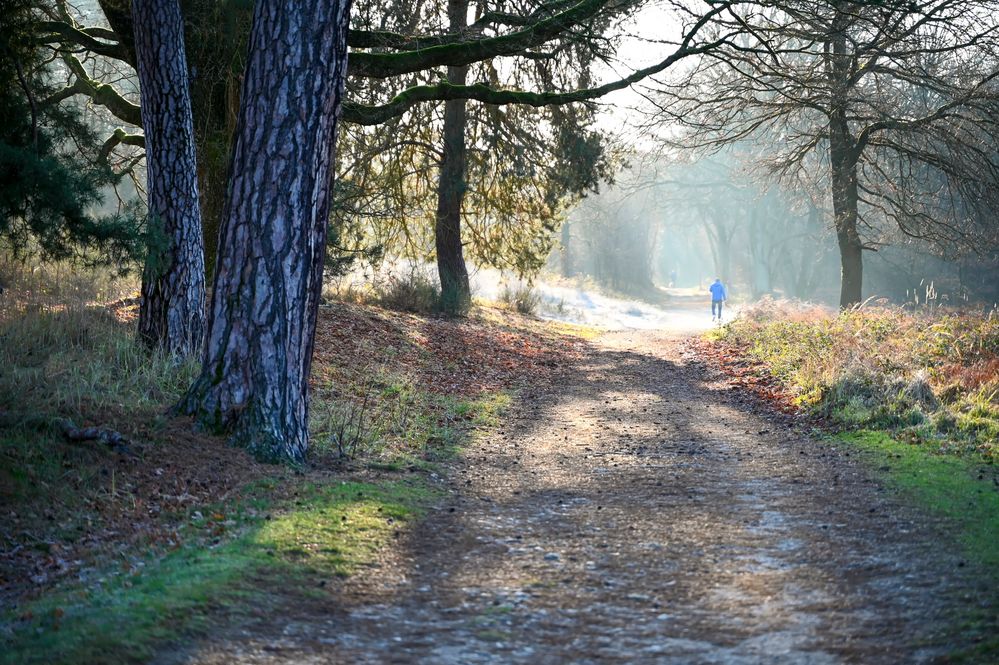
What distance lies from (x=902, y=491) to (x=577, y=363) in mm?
10458

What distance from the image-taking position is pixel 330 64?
21.0 ft

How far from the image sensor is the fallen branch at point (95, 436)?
18.0 ft

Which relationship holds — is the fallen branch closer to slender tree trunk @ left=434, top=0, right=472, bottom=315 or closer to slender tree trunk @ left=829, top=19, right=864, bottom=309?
slender tree trunk @ left=434, top=0, right=472, bottom=315

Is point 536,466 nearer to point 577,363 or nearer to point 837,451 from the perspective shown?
point 837,451

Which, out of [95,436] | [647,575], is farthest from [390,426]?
[647,575]

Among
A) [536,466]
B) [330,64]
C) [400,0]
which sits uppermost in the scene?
[400,0]

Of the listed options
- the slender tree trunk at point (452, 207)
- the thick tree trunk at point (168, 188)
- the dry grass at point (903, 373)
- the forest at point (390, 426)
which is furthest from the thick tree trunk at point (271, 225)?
the slender tree trunk at point (452, 207)

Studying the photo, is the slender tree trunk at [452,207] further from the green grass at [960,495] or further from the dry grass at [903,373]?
the green grass at [960,495]

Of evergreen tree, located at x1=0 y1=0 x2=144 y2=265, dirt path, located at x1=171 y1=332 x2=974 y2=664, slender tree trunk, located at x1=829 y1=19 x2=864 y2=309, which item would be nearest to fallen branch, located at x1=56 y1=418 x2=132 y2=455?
dirt path, located at x1=171 y1=332 x2=974 y2=664

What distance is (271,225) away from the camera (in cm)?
623

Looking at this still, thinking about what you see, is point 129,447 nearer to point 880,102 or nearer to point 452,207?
point 452,207

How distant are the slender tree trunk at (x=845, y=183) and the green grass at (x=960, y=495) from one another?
11619 mm

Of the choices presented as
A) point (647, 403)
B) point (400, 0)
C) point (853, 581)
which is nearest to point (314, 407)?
point (647, 403)

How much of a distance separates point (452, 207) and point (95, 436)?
1554cm
